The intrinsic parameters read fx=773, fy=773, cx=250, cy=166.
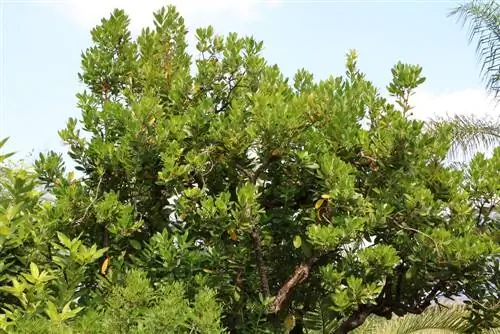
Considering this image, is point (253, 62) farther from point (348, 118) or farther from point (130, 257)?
point (130, 257)

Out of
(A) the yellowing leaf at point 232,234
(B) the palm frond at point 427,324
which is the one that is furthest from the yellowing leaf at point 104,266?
(B) the palm frond at point 427,324

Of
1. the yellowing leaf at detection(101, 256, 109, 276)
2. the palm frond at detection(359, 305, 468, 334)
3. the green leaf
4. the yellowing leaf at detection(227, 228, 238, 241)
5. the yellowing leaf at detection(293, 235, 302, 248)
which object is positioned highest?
the green leaf

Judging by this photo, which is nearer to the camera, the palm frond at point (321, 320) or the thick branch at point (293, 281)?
the thick branch at point (293, 281)

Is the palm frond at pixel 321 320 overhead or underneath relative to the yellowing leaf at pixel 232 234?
underneath

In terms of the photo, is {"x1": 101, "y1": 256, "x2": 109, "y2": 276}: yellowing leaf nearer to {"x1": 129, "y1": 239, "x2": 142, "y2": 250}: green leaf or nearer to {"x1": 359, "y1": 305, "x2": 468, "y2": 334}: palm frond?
{"x1": 129, "y1": 239, "x2": 142, "y2": 250}: green leaf

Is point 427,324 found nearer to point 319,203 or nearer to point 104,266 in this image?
point 319,203

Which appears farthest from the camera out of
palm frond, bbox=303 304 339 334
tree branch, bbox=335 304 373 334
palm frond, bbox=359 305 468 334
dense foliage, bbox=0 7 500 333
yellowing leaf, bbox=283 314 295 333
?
palm frond, bbox=359 305 468 334

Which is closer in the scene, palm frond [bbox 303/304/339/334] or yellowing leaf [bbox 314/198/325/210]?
A: yellowing leaf [bbox 314/198/325/210]

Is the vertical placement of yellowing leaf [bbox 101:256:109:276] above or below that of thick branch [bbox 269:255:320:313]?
above

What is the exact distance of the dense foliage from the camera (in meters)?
A: 4.77

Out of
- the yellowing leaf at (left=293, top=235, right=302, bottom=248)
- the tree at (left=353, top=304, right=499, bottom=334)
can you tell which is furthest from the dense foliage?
the tree at (left=353, top=304, right=499, bottom=334)

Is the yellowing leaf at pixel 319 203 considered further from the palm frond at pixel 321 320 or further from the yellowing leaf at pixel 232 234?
the palm frond at pixel 321 320

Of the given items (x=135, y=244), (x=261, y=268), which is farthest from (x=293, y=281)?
(x=135, y=244)

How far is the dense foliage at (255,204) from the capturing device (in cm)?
477
